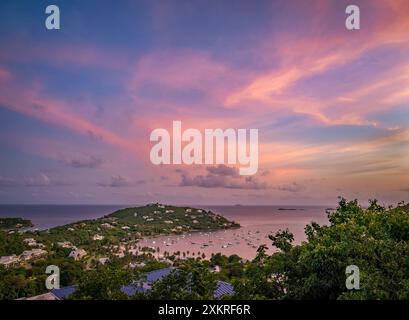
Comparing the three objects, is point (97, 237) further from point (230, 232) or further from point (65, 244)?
point (230, 232)

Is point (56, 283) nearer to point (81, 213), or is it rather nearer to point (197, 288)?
point (197, 288)

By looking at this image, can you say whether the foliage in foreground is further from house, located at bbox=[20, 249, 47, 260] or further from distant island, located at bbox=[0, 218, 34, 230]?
distant island, located at bbox=[0, 218, 34, 230]

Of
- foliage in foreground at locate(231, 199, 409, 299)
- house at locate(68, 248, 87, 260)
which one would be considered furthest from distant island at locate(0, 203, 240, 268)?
foliage in foreground at locate(231, 199, 409, 299)

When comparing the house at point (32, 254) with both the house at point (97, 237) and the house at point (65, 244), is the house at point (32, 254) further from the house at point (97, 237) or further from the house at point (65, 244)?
the house at point (97, 237)

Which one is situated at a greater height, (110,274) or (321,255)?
(321,255)

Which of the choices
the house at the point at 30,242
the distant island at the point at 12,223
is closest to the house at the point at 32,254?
the house at the point at 30,242
